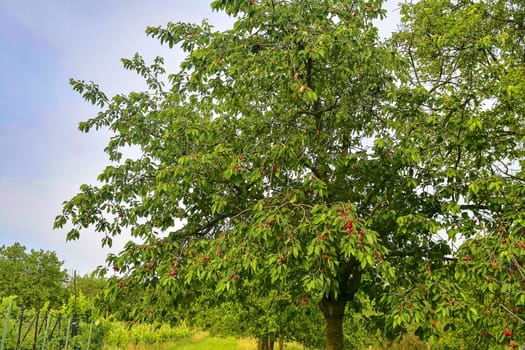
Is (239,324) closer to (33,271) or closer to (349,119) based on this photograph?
(349,119)

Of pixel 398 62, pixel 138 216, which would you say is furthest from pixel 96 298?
pixel 398 62

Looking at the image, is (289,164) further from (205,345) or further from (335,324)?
(205,345)

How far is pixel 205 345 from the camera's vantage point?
100 ft

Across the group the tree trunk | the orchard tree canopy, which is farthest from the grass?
the orchard tree canopy

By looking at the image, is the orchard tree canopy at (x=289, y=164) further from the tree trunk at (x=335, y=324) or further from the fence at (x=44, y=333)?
the fence at (x=44, y=333)

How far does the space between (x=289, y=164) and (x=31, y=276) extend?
63.3 metres

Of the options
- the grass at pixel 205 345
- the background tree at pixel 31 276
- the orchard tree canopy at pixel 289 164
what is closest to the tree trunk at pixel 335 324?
the orchard tree canopy at pixel 289 164

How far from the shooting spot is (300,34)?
737 cm

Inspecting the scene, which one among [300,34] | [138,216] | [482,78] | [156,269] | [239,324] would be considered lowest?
[239,324]

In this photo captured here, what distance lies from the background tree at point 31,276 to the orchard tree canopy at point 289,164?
5676 centimetres

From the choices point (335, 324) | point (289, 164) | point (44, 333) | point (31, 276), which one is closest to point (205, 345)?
point (44, 333)

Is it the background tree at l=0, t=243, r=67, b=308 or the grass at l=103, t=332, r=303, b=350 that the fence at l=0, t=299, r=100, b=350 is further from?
the background tree at l=0, t=243, r=67, b=308

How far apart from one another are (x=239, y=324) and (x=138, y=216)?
10954 mm

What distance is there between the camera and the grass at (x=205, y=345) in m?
27.1
